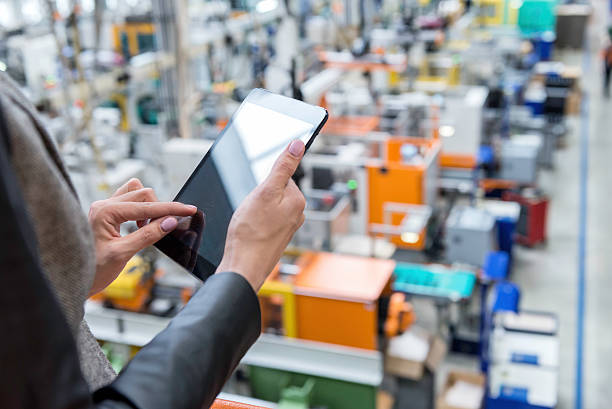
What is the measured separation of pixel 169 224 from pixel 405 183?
23.0 ft

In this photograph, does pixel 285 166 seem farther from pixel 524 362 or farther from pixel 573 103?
pixel 573 103

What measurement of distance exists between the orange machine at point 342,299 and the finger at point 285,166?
155 inches

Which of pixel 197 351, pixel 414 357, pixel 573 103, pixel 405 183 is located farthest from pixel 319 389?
pixel 573 103

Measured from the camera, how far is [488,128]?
34.6 ft

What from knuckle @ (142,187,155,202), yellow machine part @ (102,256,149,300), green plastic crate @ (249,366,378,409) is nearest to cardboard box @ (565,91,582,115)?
yellow machine part @ (102,256,149,300)

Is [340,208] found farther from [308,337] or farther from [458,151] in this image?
[458,151]

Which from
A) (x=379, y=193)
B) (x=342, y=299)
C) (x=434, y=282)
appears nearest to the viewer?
(x=342, y=299)

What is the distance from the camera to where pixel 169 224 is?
1118mm

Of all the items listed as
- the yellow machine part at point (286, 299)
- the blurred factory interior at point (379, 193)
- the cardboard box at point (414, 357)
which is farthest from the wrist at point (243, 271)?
the cardboard box at point (414, 357)

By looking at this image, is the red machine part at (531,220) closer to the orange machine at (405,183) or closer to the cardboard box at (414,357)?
the orange machine at (405,183)

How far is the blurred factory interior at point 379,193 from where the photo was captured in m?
5.07

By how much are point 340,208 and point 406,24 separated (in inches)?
217

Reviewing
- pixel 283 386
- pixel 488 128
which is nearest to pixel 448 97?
pixel 488 128

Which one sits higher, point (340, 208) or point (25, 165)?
point (25, 165)
